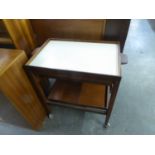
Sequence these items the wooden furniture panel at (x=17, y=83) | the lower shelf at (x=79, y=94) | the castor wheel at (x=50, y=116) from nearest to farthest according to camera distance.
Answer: the wooden furniture panel at (x=17, y=83), the lower shelf at (x=79, y=94), the castor wheel at (x=50, y=116)

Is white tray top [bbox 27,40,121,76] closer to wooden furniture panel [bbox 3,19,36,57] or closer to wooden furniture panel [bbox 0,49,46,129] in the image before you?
wooden furniture panel [bbox 0,49,46,129]

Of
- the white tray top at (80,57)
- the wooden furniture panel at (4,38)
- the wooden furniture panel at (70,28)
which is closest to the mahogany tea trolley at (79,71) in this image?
the white tray top at (80,57)

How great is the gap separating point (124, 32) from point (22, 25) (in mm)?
825

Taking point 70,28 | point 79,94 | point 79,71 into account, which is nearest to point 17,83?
point 79,71

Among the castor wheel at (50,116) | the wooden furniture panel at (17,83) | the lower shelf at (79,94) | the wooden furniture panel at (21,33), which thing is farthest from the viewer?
the castor wheel at (50,116)

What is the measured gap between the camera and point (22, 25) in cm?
106

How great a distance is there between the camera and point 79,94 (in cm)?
114

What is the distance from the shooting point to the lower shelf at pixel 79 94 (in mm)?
1084

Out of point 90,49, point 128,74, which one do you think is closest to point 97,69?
point 90,49

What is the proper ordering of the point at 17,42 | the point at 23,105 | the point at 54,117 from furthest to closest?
the point at 54,117 → the point at 17,42 → the point at 23,105

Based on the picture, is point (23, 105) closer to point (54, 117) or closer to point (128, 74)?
point (54, 117)

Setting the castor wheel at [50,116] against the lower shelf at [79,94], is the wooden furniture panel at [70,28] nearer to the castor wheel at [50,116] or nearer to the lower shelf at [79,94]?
the lower shelf at [79,94]

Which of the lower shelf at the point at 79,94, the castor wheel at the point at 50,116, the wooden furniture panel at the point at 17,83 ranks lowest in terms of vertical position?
the castor wheel at the point at 50,116

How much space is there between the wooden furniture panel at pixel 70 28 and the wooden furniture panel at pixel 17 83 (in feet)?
1.42
